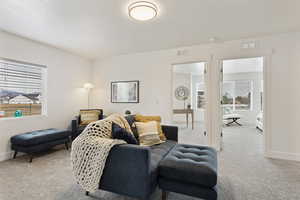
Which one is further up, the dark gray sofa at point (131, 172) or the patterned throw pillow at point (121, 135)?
the patterned throw pillow at point (121, 135)

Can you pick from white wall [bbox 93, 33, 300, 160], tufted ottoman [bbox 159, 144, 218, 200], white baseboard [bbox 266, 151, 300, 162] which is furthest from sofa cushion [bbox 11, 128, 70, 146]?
white baseboard [bbox 266, 151, 300, 162]

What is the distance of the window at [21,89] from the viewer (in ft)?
10.4

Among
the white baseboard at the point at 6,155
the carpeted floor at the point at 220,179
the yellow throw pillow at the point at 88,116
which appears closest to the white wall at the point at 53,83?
the white baseboard at the point at 6,155

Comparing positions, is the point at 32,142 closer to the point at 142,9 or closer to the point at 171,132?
the point at 171,132

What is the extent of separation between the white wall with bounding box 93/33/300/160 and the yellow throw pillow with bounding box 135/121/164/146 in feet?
5.31

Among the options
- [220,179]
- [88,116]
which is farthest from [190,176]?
[88,116]

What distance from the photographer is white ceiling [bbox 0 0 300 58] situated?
2.21 m

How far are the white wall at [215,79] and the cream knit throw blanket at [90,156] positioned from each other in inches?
100

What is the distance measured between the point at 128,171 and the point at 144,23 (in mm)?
2344

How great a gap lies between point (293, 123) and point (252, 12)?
89.4 inches

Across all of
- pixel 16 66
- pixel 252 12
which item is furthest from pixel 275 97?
pixel 16 66

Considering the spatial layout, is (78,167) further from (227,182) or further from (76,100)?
(76,100)

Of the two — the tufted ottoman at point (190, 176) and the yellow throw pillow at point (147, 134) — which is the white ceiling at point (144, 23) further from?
the tufted ottoman at point (190, 176)

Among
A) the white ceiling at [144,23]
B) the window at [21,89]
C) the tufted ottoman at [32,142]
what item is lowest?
the tufted ottoman at [32,142]
